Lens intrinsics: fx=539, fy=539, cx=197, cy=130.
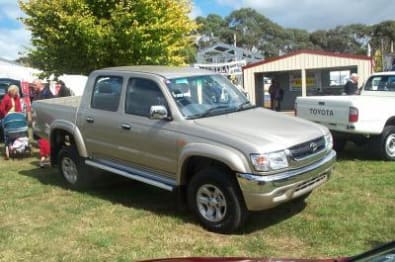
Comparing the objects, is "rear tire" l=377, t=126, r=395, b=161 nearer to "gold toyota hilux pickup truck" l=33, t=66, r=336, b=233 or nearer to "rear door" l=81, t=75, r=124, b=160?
"gold toyota hilux pickup truck" l=33, t=66, r=336, b=233

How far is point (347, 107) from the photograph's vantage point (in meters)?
9.59

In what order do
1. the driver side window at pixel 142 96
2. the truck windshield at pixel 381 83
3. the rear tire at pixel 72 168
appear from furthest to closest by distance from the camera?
the truck windshield at pixel 381 83 < the rear tire at pixel 72 168 < the driver side window at pixel 142 96

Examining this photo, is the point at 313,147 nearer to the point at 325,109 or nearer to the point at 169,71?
the point at 169,71

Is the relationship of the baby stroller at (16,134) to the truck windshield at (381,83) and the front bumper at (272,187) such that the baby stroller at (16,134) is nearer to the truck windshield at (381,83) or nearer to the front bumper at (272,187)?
the front bumper at (272,187)

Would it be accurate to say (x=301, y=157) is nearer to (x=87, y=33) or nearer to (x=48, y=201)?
(x=48, y=201)

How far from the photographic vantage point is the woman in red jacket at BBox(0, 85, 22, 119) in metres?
11.4

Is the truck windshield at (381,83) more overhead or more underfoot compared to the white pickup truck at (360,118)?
more overhead

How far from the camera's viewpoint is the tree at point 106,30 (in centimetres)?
1312

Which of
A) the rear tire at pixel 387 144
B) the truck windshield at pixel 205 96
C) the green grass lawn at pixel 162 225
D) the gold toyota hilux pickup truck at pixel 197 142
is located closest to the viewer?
the green grass lawn at pixel 162 225

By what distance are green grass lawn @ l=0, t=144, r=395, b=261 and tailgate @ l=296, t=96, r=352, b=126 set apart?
59.8 inches

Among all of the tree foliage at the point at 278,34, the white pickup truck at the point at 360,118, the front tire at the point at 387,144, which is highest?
the tree foliage at the point at 278,34

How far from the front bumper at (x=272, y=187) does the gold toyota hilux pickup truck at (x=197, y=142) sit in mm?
11

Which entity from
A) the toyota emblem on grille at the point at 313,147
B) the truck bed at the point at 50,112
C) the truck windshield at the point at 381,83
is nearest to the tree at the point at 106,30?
the truck bed at the point at 50,112

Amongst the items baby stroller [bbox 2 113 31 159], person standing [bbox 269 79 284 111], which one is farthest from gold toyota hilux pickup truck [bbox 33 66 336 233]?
person standing [bbox 269 79 284 111]
